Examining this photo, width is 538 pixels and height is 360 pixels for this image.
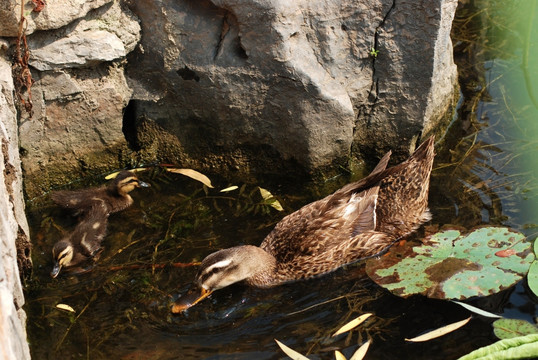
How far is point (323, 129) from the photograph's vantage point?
5617mm

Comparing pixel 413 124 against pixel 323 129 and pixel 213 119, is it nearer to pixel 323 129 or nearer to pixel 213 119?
pixel 323 129

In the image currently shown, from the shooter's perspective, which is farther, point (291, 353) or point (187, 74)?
point (187, 74)

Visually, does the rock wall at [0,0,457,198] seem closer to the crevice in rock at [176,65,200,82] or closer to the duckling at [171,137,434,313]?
the crevice in rock at [176,65,200,82]

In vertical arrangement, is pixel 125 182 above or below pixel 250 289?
above

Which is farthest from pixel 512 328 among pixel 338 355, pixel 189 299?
pixel 189 299

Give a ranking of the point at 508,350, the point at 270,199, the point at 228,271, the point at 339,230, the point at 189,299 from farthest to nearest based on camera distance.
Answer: the point at 270,199
the point at 339,230
the point at 228,271
the point at 189,299
the point at 508,350

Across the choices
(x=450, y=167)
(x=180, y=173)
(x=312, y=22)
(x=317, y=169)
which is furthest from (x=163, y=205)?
(x=450, y=167)

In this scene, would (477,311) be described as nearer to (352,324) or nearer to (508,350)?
(508,350)

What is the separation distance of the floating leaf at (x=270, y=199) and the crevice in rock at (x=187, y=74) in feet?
3.27

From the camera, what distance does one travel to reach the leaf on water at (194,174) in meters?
5.86

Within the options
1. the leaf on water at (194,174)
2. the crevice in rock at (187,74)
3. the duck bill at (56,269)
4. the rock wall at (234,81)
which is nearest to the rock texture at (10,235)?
the duck bill at (56,269)

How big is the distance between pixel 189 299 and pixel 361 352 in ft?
3.78

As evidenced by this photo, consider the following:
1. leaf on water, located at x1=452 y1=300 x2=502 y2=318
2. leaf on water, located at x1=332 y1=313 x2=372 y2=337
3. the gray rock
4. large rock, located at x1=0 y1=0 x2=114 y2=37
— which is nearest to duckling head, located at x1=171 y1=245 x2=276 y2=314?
leaf on water, located at x1=332 y1=313 x2=372 y2=337

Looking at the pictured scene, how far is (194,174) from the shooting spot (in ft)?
19.5
